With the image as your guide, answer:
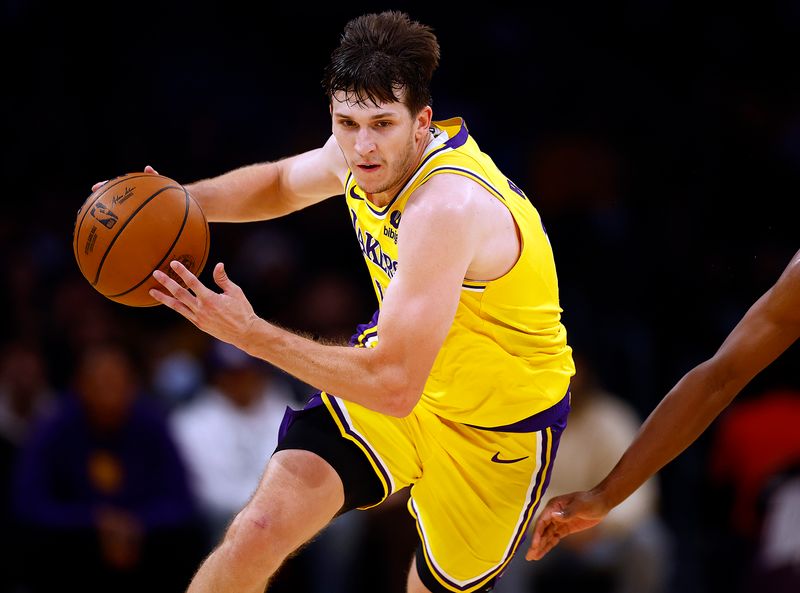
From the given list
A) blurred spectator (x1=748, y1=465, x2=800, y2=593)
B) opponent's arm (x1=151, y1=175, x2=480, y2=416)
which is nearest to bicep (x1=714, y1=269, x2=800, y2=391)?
opponent's arm (x1=151, y1=175, x2=480, y2=416)

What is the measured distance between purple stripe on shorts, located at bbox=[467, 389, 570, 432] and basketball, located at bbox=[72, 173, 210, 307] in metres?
1.23

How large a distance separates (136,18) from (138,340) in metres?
3.29

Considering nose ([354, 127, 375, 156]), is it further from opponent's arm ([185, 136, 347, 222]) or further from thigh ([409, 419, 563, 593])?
thigh ([409, 419, 563, 593])

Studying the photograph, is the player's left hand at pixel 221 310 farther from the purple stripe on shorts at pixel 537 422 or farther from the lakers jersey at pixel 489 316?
the purple stripe on shorts at pixel 537 422

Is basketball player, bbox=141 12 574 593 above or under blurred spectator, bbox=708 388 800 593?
above

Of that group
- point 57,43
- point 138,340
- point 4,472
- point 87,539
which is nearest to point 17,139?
point 57,43

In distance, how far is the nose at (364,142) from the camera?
12.2ft

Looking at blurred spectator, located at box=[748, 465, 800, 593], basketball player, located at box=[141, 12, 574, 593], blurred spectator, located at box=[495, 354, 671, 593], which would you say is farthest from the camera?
blurred spectator, located at box=[495, 354, 671, 593]

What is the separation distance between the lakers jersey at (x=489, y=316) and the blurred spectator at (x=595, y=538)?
280cm

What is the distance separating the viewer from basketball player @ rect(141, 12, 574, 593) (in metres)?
3.55

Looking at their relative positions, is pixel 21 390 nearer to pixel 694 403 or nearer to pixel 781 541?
pixel 781 541

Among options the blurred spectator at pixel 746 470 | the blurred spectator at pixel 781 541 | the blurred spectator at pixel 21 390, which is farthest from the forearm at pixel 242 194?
the blurred spectator at pixel 746 470

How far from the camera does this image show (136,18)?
10.1 m

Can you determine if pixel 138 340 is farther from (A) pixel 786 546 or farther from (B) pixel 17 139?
(A) pixel 786 546
